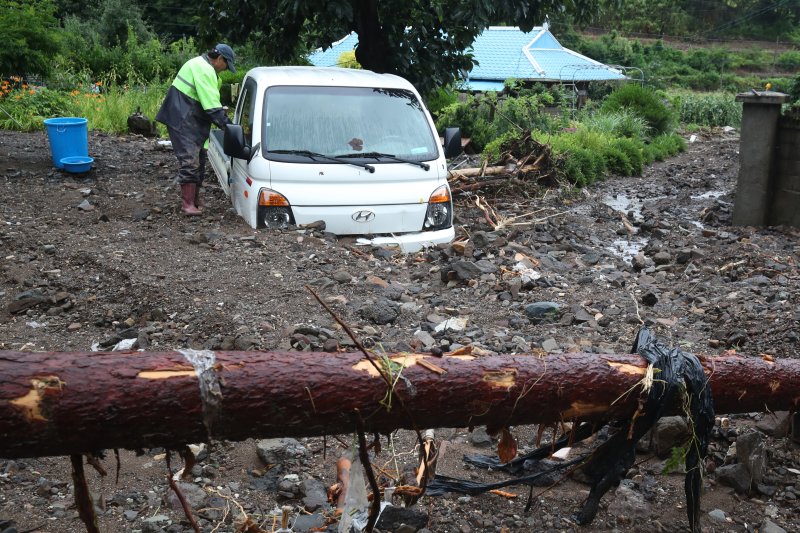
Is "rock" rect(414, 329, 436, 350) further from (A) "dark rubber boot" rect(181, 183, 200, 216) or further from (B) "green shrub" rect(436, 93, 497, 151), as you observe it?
(B) "green shrub" rect(436, 93, 497, 151)

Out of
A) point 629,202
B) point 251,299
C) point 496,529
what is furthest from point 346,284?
point 629,202

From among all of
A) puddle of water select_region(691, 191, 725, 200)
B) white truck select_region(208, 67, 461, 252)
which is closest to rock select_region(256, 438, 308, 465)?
white truck select_region(208, 67, 461, 252)

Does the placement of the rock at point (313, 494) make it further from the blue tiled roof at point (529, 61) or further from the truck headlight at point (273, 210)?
the blue tiled roof at point (529, 61)

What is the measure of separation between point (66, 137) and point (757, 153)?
915 cm

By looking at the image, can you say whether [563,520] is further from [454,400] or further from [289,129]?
[289,129]

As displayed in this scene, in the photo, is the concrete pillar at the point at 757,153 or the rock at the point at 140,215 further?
the concrete pillar at the point at 757,153

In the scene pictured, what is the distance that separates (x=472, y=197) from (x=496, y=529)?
7.88 meters

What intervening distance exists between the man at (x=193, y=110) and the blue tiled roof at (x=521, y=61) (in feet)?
71.6

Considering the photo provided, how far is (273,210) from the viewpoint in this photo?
749cm

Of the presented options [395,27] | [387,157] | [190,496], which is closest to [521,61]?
[395,27]

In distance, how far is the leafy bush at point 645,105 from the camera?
21844 millimetres

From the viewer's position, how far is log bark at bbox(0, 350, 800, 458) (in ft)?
8.80

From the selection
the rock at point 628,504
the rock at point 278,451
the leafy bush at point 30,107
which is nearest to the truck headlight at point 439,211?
the rock at point 278,451

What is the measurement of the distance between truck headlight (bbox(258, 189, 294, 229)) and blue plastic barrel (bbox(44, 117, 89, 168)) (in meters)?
4.93
